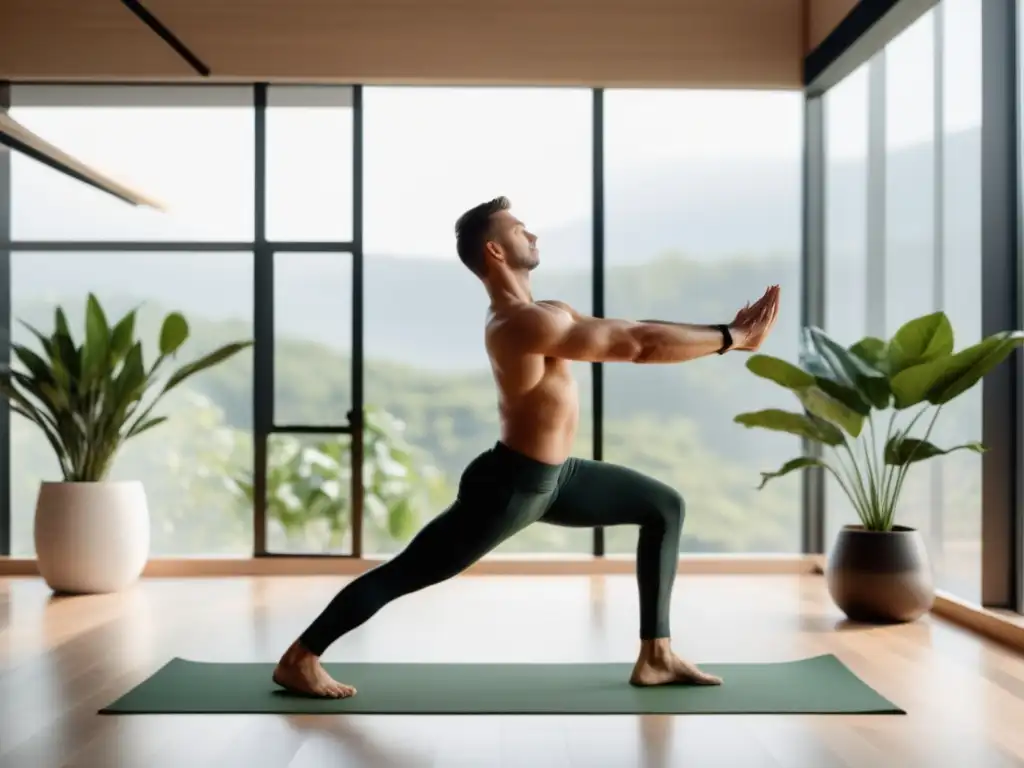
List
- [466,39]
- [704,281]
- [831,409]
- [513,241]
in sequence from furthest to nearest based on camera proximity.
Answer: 1. [704,281]
2. [466,39]
3. [831,409]
4. [513,241]

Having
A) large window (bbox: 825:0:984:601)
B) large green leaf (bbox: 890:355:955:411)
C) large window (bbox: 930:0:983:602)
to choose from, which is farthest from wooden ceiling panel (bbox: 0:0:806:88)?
large green leaf (bbox: 890:355:955:411)

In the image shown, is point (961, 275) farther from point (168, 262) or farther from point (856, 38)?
point (168, 262)

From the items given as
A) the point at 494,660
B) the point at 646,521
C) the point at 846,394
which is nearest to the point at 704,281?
the point at 846,394

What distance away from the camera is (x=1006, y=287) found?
439cm

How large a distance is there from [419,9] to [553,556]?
2.75m

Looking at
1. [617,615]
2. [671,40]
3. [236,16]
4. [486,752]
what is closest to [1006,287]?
[617,615]

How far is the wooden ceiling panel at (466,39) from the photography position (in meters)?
5.87

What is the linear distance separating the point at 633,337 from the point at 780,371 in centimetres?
165

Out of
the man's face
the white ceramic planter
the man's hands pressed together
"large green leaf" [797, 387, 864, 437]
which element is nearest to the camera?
the man's hands pressed together

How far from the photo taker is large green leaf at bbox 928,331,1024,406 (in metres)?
4.05

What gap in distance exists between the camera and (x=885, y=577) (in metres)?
4.41

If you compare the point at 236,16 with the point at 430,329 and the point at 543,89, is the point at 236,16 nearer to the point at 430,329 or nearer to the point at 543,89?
the point at 543,89

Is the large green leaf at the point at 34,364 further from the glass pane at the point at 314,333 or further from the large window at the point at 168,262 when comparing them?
the glass pane at the point at 314,333

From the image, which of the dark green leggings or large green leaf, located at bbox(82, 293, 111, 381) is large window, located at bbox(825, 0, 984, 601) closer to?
the dark green leggings
